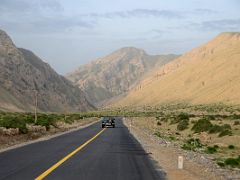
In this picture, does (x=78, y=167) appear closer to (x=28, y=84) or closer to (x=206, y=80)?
(x=28, y=84)

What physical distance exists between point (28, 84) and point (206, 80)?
55456 mm

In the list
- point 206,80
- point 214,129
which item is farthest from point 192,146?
point 206,80

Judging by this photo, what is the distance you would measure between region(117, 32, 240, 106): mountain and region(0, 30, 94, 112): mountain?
3043cm

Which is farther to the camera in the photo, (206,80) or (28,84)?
(206,80)

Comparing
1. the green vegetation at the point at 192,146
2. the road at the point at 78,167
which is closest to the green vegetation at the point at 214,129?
the green vegetation at the point at 192,146

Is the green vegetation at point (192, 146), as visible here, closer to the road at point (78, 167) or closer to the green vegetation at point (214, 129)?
the green vegetation at point (214, 129)

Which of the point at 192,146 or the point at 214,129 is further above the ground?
the point at 214,129

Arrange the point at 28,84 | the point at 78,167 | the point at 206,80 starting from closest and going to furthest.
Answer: the point at 78,167, the point at 28,84, the point at 206,80

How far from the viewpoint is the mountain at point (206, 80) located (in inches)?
5192

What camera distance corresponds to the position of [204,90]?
143 meters

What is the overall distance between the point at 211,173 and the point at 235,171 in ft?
5.44

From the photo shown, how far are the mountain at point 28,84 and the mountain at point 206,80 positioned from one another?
99.8ft

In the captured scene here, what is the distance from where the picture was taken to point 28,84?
14562cm

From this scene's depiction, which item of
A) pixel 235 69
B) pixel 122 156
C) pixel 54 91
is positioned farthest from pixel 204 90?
pixel 122 156
